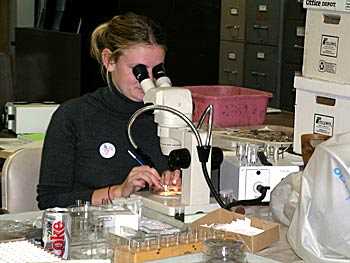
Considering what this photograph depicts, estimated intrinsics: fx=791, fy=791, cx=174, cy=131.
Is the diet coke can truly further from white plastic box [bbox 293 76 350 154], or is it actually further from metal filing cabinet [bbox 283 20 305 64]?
metal filing cabinet [bbox 283 20 305 64]

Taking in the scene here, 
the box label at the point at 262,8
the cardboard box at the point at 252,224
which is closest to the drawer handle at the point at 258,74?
the box label at the point at 262,8

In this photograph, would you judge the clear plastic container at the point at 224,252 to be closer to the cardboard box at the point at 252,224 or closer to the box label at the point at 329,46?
the cardboard box at the point at 252,224

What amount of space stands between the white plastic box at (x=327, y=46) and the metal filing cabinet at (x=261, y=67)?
290 centimetres

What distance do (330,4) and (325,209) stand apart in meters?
0.92

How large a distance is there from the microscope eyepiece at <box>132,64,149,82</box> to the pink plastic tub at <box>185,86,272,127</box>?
697 mm

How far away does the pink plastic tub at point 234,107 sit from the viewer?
113 inches

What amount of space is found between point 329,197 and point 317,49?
91 cm

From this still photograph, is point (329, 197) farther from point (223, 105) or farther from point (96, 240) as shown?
point (223, 105)

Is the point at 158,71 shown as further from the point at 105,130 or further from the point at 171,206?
the point at 171,206

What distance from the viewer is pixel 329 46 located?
2.36m

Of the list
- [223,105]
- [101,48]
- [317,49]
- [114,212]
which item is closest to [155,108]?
[114,212]

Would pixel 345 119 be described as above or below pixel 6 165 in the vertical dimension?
above

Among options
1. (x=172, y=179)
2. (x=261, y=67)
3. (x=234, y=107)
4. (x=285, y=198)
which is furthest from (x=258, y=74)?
(x=285, y=198)

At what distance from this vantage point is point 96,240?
1.61 m
